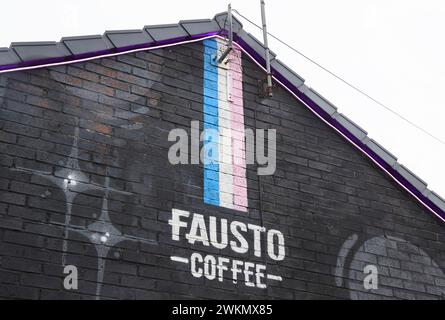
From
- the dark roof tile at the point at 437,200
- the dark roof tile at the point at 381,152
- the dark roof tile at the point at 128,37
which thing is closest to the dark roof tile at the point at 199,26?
the dark roof tile at the point at 128,37

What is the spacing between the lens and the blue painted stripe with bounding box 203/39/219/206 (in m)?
8.92

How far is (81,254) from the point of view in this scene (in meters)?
7.71

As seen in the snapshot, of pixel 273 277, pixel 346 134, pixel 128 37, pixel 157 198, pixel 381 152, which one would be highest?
pixel 128 37

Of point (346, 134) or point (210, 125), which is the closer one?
point (210, 125)

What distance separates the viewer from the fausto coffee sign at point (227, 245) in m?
8.40

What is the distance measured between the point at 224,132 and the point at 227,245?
60.9 inches

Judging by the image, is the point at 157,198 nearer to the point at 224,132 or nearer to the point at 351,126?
the point at 224,132

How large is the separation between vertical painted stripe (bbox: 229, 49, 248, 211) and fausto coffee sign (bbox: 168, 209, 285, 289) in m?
0.36

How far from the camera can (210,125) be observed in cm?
932

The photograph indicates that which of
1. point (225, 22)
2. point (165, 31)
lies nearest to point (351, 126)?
point (225, 22)

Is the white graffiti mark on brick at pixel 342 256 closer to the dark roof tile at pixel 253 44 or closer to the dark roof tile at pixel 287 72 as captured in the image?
the dark roof tile at pixel 287 72

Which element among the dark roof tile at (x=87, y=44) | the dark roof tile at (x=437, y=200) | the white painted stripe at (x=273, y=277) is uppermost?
the dark roof tile at (x=87, y=44)

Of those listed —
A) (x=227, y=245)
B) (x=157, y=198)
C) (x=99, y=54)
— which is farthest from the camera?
(x=99, y=54)

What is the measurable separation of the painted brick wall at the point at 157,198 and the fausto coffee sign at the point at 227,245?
67 millimetres
